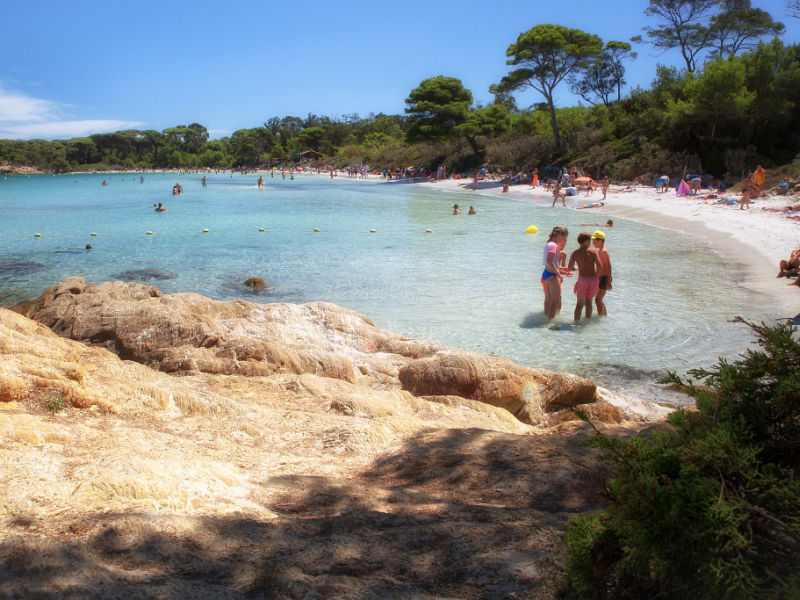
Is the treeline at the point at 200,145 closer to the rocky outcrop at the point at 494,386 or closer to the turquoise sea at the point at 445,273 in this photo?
the turquoise sea at the point at 445,273

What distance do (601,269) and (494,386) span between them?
3.77 meters

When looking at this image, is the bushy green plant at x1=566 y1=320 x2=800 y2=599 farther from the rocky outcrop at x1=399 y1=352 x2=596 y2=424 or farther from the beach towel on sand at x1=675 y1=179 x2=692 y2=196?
the beach towel on sand at x1=675 y1=179 x2=692 y2=196

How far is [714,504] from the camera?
4.54ft

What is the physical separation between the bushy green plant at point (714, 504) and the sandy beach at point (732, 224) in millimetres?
8526

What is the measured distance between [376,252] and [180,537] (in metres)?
15.4

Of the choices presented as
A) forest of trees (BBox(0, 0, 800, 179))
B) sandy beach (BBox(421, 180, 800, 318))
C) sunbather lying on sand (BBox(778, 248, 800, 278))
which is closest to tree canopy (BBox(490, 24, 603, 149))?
forest of trees (BBox(0, 0, 800, 179))

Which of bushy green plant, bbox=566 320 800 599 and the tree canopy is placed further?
the tree canopy

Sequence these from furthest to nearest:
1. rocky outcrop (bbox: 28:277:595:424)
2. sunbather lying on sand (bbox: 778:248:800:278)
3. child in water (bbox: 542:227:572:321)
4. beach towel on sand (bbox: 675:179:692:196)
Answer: beach towel on sand (bbox: 675:179:692:196) < sunbather lying on sand (bbox: 778:248:800:278) < child in water (bbox: 542:227:572:321) < rocky outcrop (bbox: 28:277:595:424)

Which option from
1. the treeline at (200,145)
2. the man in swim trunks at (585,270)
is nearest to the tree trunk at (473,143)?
the treeline at (200,145)

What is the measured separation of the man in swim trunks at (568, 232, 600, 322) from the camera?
7.91 meters

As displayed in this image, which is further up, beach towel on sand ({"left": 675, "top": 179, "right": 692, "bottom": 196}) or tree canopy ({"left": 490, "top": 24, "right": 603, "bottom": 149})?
tree canopy ({"left": 490, "top": 24, "right": 603, "bottom": 149})

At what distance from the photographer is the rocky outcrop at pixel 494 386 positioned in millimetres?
5273

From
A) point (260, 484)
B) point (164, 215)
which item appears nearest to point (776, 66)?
point (164, 215)

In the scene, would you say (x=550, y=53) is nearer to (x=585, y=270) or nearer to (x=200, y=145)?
(x=585, y=270)
